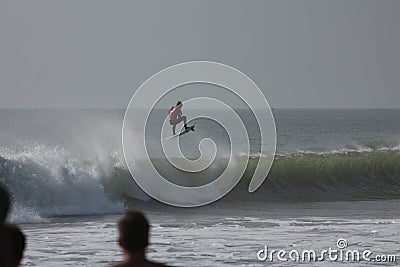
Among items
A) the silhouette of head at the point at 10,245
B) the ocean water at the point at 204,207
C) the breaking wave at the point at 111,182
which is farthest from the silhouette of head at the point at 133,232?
the breaking wave at the point at 111,182

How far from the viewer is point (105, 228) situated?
58.3ft

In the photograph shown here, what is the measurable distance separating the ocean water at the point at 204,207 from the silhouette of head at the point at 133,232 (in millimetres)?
8224

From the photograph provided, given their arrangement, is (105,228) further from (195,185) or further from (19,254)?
(19,254)

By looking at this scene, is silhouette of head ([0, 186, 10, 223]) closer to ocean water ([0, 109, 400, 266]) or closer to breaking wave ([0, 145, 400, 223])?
ocean water ([0, 109, 400, 266])

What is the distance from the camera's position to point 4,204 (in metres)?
4.31

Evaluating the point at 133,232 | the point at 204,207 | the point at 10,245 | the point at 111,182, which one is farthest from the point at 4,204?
the point at 111,182

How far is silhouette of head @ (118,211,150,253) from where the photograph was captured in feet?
15.2

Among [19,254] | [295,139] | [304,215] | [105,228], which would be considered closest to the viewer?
[19,254]

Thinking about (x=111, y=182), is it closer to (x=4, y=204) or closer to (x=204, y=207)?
(x=204, y=207)

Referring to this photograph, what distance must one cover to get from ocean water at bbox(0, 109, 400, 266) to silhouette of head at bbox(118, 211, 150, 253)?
8.22m

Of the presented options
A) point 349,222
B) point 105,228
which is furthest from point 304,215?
point 105,228

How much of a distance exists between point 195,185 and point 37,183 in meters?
A: 6.65

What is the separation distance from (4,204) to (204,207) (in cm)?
2001

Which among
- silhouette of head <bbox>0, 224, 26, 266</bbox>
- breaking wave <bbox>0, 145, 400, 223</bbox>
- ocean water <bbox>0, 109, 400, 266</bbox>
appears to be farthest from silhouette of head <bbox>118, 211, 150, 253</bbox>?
breaking wave <bbox>0, 145, 400, 223</bbox>
